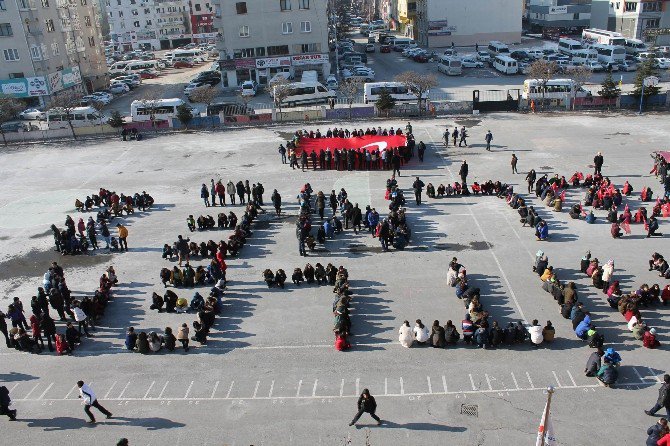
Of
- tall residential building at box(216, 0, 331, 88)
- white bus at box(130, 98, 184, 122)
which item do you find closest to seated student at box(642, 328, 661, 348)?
white bus at box(130, 98, 184, 122)

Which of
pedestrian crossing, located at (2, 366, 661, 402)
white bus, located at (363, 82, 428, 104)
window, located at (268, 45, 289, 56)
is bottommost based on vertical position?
pedestrian crossing, located at (2, 366, 661, 402)

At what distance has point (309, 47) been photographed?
204 feet

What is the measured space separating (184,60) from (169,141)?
50479 millimetres

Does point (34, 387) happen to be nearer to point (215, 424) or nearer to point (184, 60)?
point (215, 424)

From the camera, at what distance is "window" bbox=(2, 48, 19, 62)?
5627 centimetres

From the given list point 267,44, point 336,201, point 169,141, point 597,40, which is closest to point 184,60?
point 267,44

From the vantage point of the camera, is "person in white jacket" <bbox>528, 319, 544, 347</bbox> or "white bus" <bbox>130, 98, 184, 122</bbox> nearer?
"person in white jacket" <bbox>528, 319, 544, 347</bbox>

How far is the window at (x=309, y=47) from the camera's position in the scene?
2446 inches

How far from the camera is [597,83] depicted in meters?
54.2

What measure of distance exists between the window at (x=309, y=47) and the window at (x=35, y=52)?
26.4 metres

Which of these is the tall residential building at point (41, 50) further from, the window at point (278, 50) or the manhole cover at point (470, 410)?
the manhole cover at point (470, 410)

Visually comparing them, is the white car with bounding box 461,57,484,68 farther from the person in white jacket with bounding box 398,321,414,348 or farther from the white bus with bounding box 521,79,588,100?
the person in white jacket with bounding box 398,321,414,348

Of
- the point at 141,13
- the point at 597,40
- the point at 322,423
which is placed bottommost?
the point at 322,423

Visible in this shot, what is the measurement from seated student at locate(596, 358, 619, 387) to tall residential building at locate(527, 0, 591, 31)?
86306 millimetres
